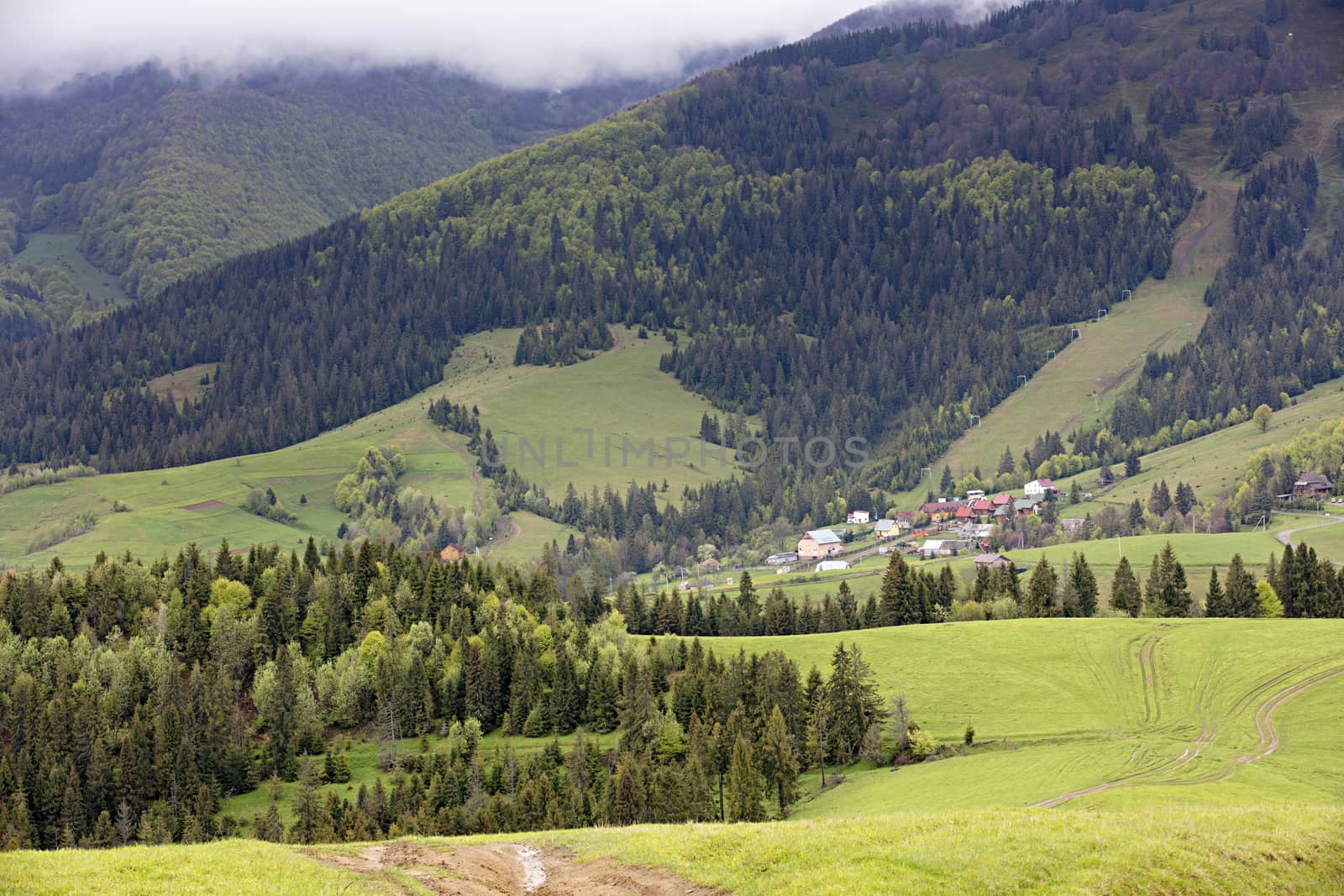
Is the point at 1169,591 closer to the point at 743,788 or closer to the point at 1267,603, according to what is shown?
the point at 1267,603

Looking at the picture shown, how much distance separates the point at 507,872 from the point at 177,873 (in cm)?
1175

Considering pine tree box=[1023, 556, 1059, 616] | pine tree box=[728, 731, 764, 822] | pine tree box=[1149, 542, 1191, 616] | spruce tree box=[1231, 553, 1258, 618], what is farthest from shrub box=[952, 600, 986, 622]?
pine tree box=[728, 731, 764, 822]

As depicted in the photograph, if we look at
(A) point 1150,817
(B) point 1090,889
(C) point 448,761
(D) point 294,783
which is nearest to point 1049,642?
(C) point 448,761

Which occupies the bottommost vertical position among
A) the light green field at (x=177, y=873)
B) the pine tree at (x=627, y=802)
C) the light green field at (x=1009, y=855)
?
the pine tree at (x=627, y=802)

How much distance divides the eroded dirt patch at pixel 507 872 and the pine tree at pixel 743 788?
50306mm

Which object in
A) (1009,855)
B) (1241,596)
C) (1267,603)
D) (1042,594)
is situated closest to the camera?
(1009,855)

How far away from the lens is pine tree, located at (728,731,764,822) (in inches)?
3888

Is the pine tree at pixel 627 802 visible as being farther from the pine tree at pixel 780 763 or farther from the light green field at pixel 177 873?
the light green field at pixel 177 873

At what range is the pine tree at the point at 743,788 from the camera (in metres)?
98.8

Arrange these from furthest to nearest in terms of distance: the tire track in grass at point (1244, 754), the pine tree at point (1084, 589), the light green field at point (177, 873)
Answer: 1. the pine tree at point (1084, 589)
2. the tire track in grass at point (1244, 754)
3. the light green field at point (177, 873)

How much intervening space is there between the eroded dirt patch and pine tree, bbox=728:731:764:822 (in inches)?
1981

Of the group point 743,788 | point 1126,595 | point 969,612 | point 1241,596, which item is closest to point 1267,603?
point 1241,596

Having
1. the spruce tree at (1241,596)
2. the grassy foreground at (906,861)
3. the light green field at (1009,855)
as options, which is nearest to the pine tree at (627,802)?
the light green field at (1009,855)

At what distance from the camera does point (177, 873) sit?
4106cm
